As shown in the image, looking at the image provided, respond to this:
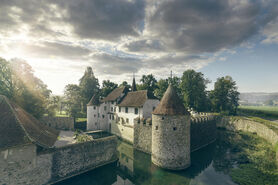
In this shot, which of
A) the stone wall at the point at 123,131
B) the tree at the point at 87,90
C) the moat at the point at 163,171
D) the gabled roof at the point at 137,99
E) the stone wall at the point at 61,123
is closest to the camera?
the moat at the point at 163,171

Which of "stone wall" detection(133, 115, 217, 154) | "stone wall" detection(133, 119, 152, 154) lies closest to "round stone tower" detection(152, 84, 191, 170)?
"stone wall" detection(133, 119, 152, 154)

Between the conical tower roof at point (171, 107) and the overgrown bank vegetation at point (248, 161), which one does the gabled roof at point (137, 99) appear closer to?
the conical tower roof at point (171, 107)

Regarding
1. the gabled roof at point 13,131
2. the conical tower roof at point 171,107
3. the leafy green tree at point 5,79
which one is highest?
the leafy green tree at point 5,79

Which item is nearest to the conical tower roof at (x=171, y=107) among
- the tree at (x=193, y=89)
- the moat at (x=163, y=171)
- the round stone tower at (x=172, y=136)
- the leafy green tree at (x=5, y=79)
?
the round stone tower at (x=172, y=136)

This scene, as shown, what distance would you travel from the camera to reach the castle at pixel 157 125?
55.7 feet

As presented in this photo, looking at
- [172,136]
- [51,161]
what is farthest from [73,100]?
[172,136]

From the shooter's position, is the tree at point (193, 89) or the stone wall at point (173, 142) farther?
the tree at point (193, 89)

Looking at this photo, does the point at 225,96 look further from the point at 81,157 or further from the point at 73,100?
the point at 73,100

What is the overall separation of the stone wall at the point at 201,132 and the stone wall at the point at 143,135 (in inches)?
281

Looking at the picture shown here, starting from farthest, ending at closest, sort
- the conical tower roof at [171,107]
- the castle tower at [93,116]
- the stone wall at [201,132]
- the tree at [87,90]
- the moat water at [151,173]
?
the tree at [87,90], the castle tower at [93,116], the stone wall at [201,132], the conical tower roof at [171,107], the moat water at [151,173]

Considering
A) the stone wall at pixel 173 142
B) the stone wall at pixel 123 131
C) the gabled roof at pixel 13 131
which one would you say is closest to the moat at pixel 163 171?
the stone wall at pixel 173 142

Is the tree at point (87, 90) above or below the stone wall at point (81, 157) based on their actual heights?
above

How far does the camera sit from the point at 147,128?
22453 millimetres

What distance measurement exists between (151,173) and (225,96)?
4263cm
